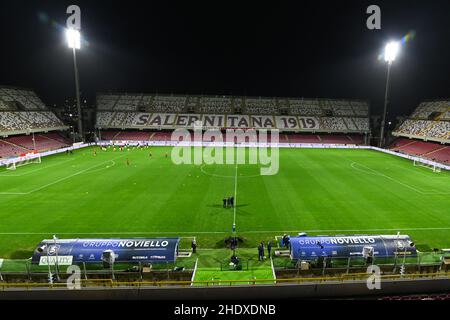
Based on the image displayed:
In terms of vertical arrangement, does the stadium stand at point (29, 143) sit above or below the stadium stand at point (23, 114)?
below

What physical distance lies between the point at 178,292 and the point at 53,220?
545 inches

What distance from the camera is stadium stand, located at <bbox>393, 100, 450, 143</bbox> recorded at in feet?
176

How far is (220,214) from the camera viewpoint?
891 inches

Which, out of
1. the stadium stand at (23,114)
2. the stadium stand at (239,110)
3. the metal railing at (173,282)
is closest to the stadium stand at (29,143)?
the stadium stand at (23,114)

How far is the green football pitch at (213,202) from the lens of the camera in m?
19.7

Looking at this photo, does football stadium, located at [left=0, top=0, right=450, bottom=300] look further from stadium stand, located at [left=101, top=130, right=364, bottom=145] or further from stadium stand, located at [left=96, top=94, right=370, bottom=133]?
stadium stand, located at [left=96, top=94, right=370, bottom=133]

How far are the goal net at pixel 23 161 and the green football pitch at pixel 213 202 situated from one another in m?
1.75

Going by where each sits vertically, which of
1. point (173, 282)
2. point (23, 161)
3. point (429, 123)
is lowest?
point (173, 282)

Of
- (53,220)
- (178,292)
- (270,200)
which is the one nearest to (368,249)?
(178,292)

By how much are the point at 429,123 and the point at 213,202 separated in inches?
2084

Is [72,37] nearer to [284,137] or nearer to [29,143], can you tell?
[29,143]

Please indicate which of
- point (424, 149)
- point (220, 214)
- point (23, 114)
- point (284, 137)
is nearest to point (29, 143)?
point (23, 114)

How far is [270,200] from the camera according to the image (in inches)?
1014

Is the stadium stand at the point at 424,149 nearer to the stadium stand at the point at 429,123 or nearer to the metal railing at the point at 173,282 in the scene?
the stadium stand at the point at 429,123
